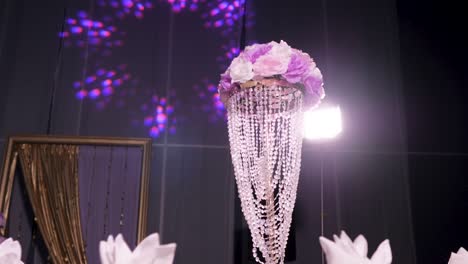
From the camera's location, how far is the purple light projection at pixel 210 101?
336 cm

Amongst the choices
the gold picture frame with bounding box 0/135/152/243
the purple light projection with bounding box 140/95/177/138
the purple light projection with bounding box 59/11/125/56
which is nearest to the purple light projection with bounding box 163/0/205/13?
the purple light projection with bounding box 59/11/125/56

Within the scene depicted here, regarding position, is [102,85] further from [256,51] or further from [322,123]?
[322,123]

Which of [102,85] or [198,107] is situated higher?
[102,85]

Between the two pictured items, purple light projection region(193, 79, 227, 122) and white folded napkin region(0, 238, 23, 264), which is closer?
white folded napkin region(0, 238, 23, 264)

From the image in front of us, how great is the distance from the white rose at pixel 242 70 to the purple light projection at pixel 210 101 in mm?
906

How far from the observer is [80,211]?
2990 mm

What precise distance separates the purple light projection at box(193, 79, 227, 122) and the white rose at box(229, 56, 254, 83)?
2.97 ft


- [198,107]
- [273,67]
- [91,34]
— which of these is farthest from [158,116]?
[273,67]

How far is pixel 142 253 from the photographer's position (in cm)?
46

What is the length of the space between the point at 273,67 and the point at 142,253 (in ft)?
6.70

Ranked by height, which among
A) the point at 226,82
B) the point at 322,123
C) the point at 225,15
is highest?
the point at 225,15

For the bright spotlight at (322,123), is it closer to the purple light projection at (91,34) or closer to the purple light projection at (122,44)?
the purple light projection at (122,44)

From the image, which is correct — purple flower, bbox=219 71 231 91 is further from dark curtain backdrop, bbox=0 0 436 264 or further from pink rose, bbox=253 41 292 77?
dark curtain backdrop, bbox=0 0 436 264

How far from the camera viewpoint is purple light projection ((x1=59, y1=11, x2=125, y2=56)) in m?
3.41
